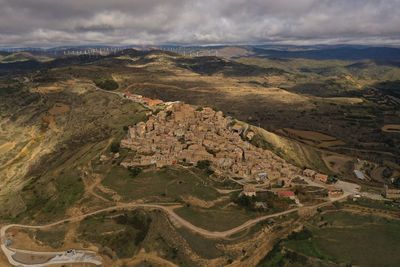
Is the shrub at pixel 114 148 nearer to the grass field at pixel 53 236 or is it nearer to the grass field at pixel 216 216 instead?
the grass field at pixel 53 236

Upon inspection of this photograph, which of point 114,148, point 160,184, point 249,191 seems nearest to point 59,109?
point 114,148

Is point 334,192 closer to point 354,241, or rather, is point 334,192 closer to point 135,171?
point 354,241

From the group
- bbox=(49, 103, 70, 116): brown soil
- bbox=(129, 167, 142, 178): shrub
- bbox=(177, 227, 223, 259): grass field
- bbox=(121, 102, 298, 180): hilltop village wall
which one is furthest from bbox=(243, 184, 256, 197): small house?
bbox=(49, 103, 70, 116): brown soil

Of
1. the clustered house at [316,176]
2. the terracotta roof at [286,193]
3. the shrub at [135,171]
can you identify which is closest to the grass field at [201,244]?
the terracotta roof at [286,193]

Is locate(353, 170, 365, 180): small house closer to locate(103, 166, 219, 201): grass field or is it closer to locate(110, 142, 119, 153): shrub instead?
locate(103, 166, 219, 201): grass field

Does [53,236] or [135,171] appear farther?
[135,171]

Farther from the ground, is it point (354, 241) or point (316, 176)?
point (316, 176)
